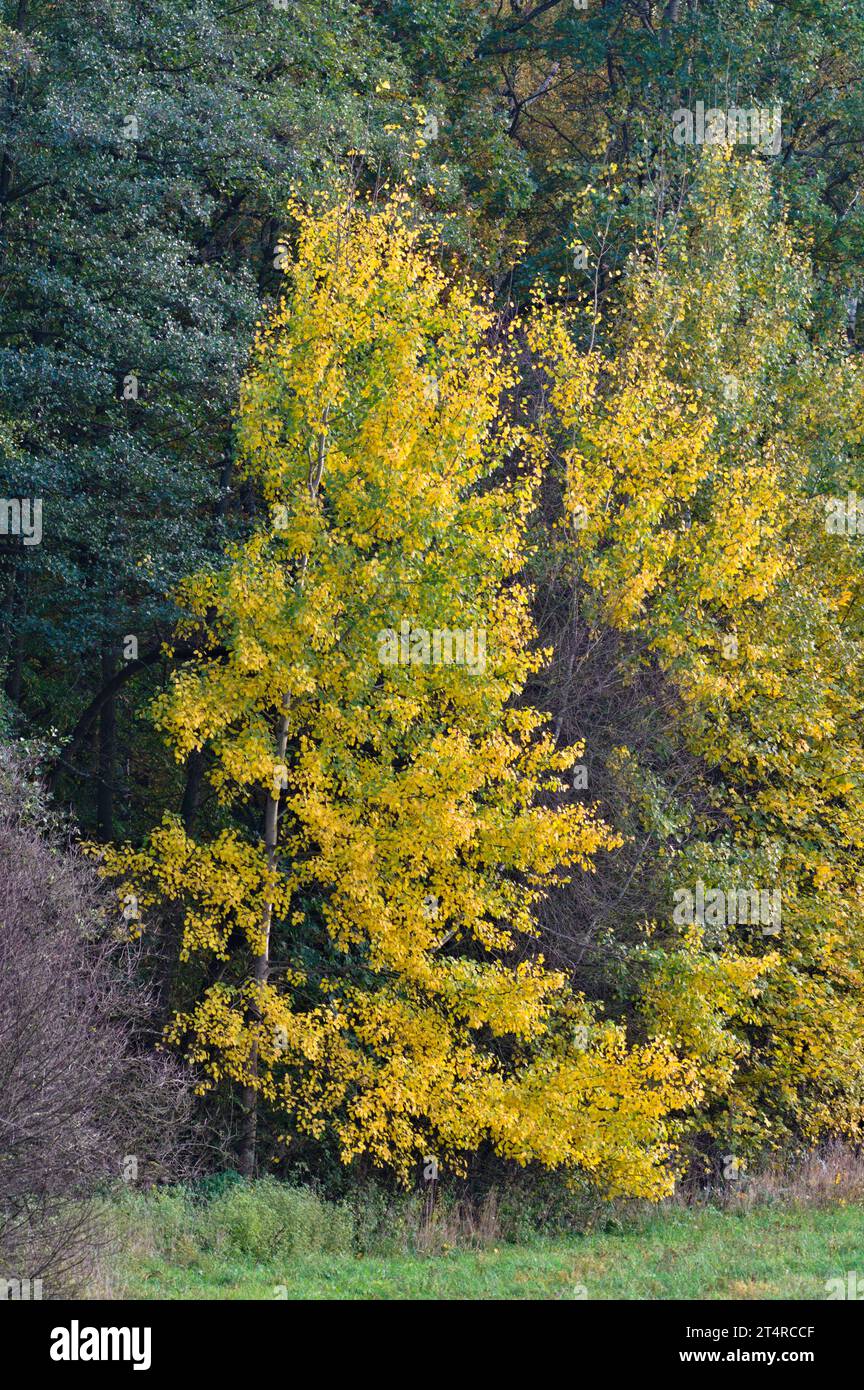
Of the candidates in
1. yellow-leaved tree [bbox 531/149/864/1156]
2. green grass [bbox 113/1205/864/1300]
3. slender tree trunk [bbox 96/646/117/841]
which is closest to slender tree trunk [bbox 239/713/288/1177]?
green grass [bbox 113/1205/864/1300]

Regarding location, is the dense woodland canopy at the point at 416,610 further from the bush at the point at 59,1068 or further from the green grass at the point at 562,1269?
the green grass at the point at 562,1269

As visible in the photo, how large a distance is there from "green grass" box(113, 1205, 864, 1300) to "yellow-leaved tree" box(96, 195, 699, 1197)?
1.24 meters

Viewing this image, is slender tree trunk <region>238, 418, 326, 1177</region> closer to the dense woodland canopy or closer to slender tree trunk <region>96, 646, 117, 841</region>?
the dense woodland canopy

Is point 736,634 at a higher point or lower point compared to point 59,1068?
higher

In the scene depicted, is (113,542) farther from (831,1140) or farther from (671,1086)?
(831,1140)

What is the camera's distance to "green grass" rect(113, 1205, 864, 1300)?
1295 cm

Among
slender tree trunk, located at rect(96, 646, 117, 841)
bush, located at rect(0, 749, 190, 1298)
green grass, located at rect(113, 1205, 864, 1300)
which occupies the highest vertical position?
slender tree trunk, located at rect(96, 646, 117, 841)

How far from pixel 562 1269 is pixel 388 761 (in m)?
5.61

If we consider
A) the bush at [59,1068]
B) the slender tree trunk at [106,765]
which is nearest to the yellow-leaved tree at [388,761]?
the bush at [59,1068]

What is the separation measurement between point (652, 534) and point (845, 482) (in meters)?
4.87

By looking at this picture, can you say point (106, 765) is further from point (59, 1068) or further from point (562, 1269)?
point (562, 1269)

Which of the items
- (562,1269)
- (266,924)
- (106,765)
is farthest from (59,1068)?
(106,765)

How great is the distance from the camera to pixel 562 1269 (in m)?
14.3

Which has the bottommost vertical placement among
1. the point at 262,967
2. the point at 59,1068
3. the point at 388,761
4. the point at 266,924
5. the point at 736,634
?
the point at 59,1068
